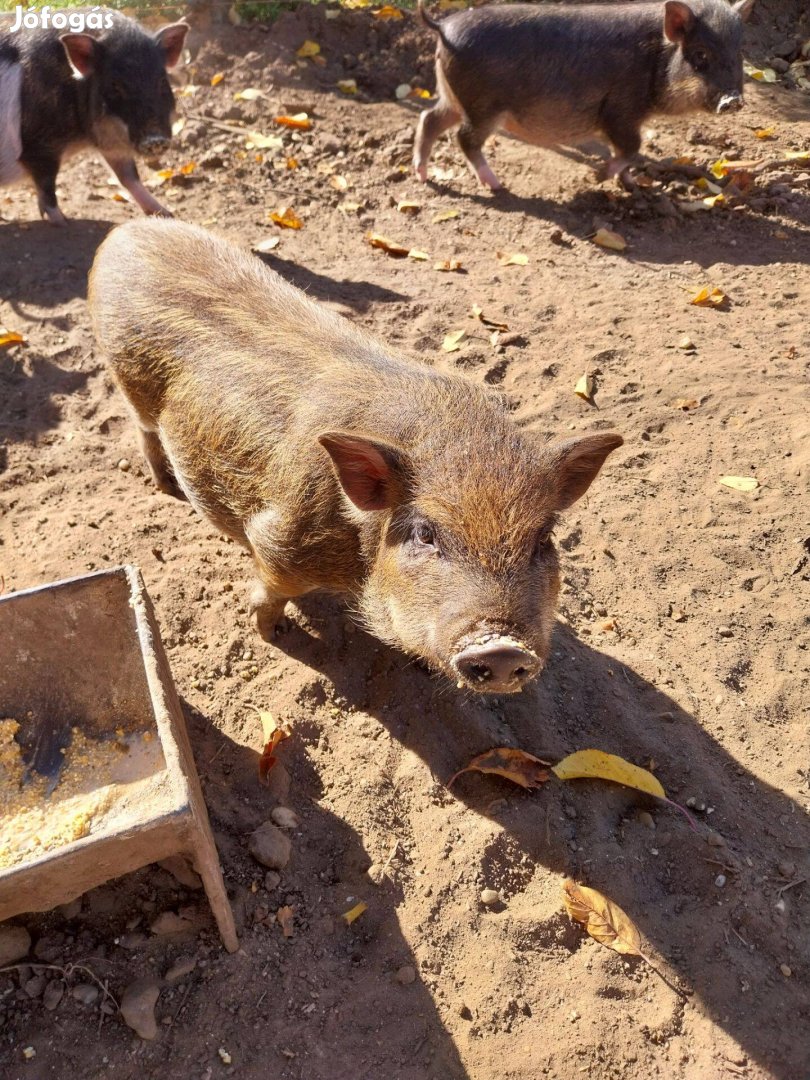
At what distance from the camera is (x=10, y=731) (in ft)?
9.42

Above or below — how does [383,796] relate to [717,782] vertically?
below

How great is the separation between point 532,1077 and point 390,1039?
0.42 metres

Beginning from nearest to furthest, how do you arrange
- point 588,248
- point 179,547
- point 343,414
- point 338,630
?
point 343,414 → point 338,630 → point 179,547 → point 588,248

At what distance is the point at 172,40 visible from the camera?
6.53 meters

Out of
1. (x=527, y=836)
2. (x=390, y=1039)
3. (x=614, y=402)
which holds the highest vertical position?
(x=614, y=402)

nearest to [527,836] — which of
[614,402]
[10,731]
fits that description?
[10,731]

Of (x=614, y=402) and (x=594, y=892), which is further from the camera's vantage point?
(x=614, y=402)

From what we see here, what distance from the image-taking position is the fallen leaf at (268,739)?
3.10m

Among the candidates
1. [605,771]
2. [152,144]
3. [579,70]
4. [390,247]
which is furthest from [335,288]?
[605,771]

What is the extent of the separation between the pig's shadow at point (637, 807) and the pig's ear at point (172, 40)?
5194mm

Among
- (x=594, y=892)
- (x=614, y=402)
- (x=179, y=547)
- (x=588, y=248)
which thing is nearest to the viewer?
(x=594, y=892)

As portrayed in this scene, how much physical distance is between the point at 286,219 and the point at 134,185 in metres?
1.24

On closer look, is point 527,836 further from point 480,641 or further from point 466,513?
point 466,513

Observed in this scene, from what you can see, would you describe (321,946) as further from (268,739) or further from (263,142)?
(263,142)
